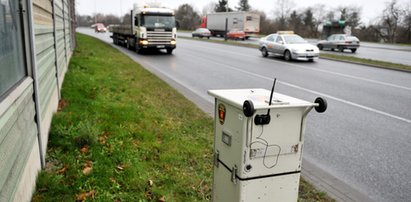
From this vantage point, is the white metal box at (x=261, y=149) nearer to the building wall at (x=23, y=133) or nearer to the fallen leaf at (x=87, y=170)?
the building wall at (x=23, y=133)

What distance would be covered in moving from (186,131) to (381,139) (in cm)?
344

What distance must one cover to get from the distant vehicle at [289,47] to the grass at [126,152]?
13142 mm

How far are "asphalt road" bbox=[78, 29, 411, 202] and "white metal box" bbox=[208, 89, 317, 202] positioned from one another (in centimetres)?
208

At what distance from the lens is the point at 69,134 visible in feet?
16.4

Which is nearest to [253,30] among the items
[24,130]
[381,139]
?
[381,139]

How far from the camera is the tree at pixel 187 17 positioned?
98.2 metres

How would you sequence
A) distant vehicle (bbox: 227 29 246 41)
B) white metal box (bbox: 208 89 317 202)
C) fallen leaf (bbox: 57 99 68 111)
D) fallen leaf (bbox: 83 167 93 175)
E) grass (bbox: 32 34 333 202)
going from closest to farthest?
white metal box (bbox: 208 89 317 202)
grass (bbox: 32 34 333 202)
fallen leaf (bbox: 83 167 93 175)
fallen leaf (bbox: 57 99 68 111)
distant vehicle (bbox: 227 29 246 41)

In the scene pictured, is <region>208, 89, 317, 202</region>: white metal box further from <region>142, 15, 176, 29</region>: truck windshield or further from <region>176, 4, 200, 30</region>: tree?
<region>176, 4, 200, 30</region>: tree

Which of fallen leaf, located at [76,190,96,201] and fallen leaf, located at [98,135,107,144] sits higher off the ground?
fallen leaf, located at [98,135,107,144]

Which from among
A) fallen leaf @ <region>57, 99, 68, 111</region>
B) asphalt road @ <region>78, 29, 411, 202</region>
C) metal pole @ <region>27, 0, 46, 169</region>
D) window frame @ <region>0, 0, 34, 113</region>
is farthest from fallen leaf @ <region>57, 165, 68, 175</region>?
asphalt road @ <region>78, 29, 411, 202</region>

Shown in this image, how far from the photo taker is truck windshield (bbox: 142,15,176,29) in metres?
22.2

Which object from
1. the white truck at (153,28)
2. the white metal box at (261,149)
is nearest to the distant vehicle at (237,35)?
the white truck at (153,28)

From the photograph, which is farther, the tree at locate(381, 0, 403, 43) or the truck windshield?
the tree at locate(381, 0, 403, 43)

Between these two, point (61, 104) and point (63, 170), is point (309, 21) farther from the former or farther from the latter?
point (63, 170)
